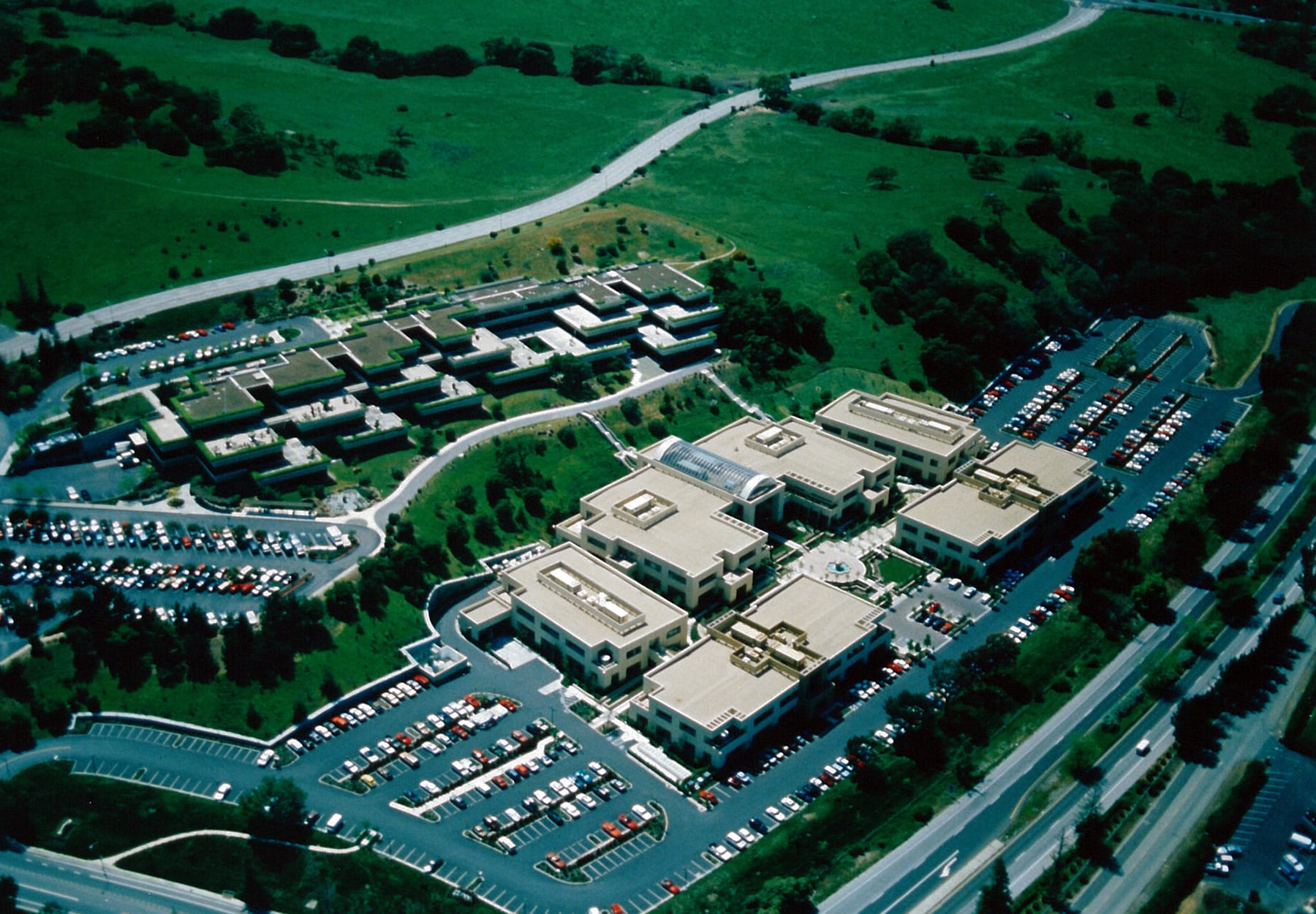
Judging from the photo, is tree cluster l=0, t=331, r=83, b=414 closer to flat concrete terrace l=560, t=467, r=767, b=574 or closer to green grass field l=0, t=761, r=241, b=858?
green grass field l=0, t=761, r=241, b=858

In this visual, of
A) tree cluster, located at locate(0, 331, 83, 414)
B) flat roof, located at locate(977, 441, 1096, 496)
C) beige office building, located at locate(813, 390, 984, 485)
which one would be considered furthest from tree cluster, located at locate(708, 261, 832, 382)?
tree cluster, located at locate(0, 331, 83, 414)

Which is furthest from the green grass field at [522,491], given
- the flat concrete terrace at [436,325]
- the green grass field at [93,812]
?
the green grass field at [93,812]

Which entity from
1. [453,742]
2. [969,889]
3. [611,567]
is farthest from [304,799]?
[969,889]

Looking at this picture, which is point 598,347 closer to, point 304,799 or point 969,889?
point 304,799

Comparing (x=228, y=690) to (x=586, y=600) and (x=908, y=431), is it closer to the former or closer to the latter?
(x=586, y=600)

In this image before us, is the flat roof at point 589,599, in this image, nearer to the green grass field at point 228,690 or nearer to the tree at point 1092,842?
the green grass field at point 228,690

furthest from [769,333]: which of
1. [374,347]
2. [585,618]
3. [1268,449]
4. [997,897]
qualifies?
[997,897]
